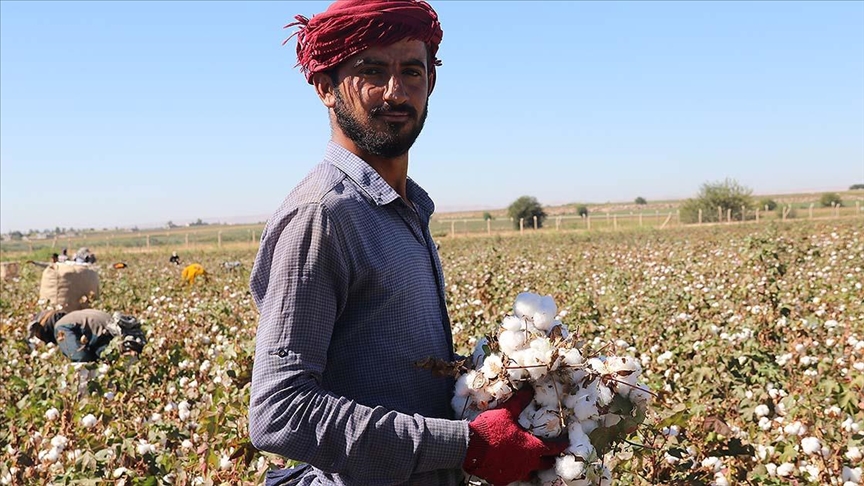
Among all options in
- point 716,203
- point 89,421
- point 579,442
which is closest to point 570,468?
point 579,442

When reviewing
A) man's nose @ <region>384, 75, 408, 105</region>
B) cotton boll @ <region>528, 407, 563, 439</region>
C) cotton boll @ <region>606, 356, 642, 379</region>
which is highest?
man's nose @ <region>384, 75, 408, 105</region>

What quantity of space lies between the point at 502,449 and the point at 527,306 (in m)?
0.34

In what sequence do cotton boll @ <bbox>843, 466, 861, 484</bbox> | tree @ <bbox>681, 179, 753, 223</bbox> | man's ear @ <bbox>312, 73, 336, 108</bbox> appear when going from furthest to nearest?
tree @ <bbox>681, 179, 753, 223</bbox> < cotton boll @ <bbox>843, 466, 861, 484</bbox> < man's ear @ <bbox>312, 73, 336, 108</bbox>

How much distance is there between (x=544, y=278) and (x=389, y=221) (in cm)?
962

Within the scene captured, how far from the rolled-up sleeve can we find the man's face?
296mm

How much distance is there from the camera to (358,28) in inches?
67.3

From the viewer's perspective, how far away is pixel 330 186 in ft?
5.36

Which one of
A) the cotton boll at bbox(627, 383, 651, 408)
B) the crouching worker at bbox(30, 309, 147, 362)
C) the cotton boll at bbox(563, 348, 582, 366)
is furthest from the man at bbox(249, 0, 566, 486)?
the crouching worker at bbox(30, 309, 147, 362)

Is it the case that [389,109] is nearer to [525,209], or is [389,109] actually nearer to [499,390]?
[499,390]

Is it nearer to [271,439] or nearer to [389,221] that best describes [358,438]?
[271,439]

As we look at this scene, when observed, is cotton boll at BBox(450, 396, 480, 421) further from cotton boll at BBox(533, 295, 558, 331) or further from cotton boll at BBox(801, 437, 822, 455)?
cotton boll at BBox(801, 437, 822, 455)

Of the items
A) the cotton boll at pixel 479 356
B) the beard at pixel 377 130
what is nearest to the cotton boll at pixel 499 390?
the cotton boll at pixel 479 356

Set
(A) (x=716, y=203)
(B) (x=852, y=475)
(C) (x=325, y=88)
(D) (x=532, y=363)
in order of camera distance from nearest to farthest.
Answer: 1. (D) (x=532, y=363)
2. (C) (x=325, y=88)
3. (B) (x=852, y=475)
4. (A) (x=716, y=203)

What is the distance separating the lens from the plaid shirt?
1.50m
